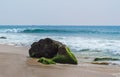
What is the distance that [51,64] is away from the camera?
1357 centimetres

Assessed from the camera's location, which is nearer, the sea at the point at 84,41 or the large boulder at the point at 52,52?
the large boulder at the point at 52,52

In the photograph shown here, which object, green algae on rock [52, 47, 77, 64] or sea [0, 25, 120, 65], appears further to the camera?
sea [0, 25, 120, 65]

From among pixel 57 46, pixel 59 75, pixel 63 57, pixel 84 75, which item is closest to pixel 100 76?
pixel 84 75

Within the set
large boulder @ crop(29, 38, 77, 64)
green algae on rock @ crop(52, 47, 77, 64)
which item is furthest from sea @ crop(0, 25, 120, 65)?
green algae on rock @ crop(52, 47, 77, 64)

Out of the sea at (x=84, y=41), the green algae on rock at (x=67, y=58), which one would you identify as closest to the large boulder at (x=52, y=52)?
the green algae on rock at (x=67, y=58)

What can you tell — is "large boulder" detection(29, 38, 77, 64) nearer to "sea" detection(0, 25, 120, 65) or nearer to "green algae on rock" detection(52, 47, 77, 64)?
"green algae on rock" detection(52, 47, 77, 64)

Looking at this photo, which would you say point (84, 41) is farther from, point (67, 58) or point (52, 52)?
point (67, 58)

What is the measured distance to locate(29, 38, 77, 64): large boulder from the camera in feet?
46.9

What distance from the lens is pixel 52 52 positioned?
51.2 feet

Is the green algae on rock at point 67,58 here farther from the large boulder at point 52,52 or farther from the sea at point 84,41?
the sea at point 84,41

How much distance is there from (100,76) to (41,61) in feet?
13.1

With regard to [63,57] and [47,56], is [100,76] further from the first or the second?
[47,56]

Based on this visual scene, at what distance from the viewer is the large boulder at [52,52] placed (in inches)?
563

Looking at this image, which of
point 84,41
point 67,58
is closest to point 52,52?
point 67,58
